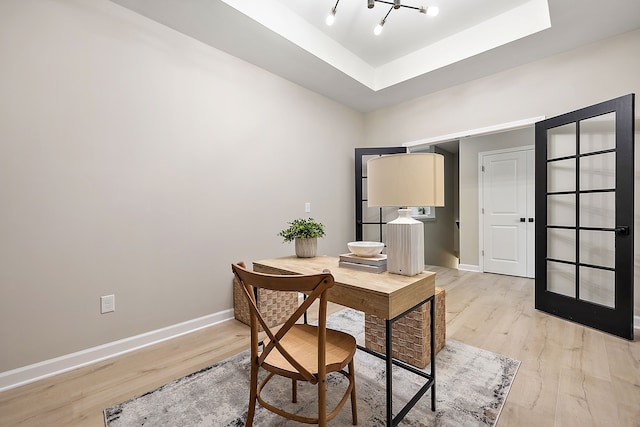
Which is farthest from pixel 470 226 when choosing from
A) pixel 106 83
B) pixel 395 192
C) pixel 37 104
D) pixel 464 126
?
pixel 37 104

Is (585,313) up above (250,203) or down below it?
below

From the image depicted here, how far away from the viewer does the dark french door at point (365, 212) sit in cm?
400

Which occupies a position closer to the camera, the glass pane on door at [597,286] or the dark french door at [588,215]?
the dark french door at [588,215]

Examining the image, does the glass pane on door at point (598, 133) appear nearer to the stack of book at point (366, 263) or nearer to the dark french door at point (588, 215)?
the dark french door at point (588, 215)

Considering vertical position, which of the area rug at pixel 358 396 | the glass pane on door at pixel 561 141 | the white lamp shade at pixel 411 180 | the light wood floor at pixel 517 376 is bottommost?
the light wood floor at pixel 517 376

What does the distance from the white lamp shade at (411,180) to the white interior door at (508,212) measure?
388 cm

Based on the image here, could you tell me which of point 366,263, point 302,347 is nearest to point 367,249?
point 366,263

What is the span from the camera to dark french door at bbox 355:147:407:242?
13.1 ft

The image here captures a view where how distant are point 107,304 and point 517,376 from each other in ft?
9.23

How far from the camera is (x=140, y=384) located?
1718 millimetres

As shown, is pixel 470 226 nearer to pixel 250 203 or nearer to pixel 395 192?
pixel 250 203

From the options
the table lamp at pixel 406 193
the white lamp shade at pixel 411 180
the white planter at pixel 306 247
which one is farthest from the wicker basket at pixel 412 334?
the white lamp shade at pixel 411 180

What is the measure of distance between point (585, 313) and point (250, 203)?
3.24 meters

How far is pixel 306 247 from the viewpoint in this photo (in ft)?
6.51
